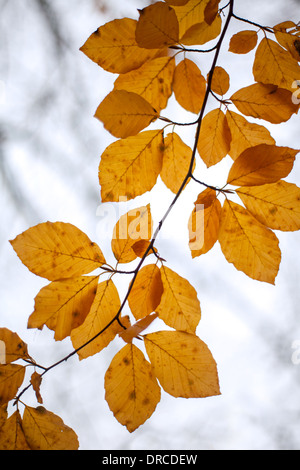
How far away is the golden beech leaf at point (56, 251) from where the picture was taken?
459 millimetres

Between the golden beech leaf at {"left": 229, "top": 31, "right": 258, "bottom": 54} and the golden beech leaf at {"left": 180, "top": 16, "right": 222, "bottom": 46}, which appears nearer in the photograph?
the golden beech leaf at {"left": 180, "top": 16, "right": 222, "bottom": 46}

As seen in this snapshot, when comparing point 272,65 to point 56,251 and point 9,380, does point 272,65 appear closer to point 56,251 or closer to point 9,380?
point 56,251

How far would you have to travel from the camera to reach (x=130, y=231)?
521 mm

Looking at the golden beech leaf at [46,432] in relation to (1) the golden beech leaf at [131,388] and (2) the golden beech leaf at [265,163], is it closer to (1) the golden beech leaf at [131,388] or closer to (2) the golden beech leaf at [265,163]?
(1) the golden beech leaf at [131,388]

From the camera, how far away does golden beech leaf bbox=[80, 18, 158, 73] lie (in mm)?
457

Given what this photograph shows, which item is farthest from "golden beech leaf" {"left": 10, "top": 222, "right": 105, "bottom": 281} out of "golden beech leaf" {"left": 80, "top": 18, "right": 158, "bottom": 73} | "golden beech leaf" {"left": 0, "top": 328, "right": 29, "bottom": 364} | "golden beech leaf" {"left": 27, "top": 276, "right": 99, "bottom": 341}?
"golden beech leaf" {"left": 80, "top": 18, "right": 158, "bottom": 73}

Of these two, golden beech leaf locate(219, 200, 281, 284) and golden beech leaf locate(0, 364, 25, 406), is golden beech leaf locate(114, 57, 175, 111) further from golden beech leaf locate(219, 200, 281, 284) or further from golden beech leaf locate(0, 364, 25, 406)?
golden beech leaf locate(0, 364, 25, 406)

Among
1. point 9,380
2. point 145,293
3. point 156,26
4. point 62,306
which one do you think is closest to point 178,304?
point 145,293

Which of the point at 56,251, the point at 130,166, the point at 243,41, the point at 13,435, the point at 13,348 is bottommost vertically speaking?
the point at 13,435

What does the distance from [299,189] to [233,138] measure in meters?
0.13

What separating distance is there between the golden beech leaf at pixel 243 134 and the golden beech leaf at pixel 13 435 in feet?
1.76

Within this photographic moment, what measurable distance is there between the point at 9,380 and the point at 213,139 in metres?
0.48

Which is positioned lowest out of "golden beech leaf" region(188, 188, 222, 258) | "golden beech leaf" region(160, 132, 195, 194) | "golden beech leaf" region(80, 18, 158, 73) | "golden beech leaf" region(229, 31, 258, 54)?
"golden beech leaf" region(188, 188, 222, 258)

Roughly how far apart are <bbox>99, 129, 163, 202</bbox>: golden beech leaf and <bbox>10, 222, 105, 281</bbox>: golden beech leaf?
7 centimetres
